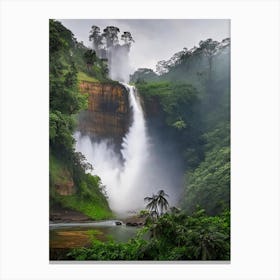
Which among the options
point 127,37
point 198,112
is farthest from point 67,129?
point 198,112

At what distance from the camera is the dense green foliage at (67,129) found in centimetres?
545

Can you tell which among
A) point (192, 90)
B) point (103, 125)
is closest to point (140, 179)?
point (103, 125)

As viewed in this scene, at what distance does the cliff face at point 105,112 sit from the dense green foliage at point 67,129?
92 millimetres

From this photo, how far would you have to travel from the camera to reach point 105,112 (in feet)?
18.1

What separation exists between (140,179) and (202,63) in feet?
4.42

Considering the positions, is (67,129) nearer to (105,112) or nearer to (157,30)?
(105,112)

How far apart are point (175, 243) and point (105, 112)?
1.50m

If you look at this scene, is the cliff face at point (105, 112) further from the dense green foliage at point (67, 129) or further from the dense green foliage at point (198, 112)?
the dense green foliage at point (198, 112)

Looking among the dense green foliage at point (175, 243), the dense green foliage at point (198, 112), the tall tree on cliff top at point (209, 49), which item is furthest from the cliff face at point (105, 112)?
the dense green foliage at point (175, 243)

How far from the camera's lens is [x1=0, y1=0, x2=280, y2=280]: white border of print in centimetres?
531
